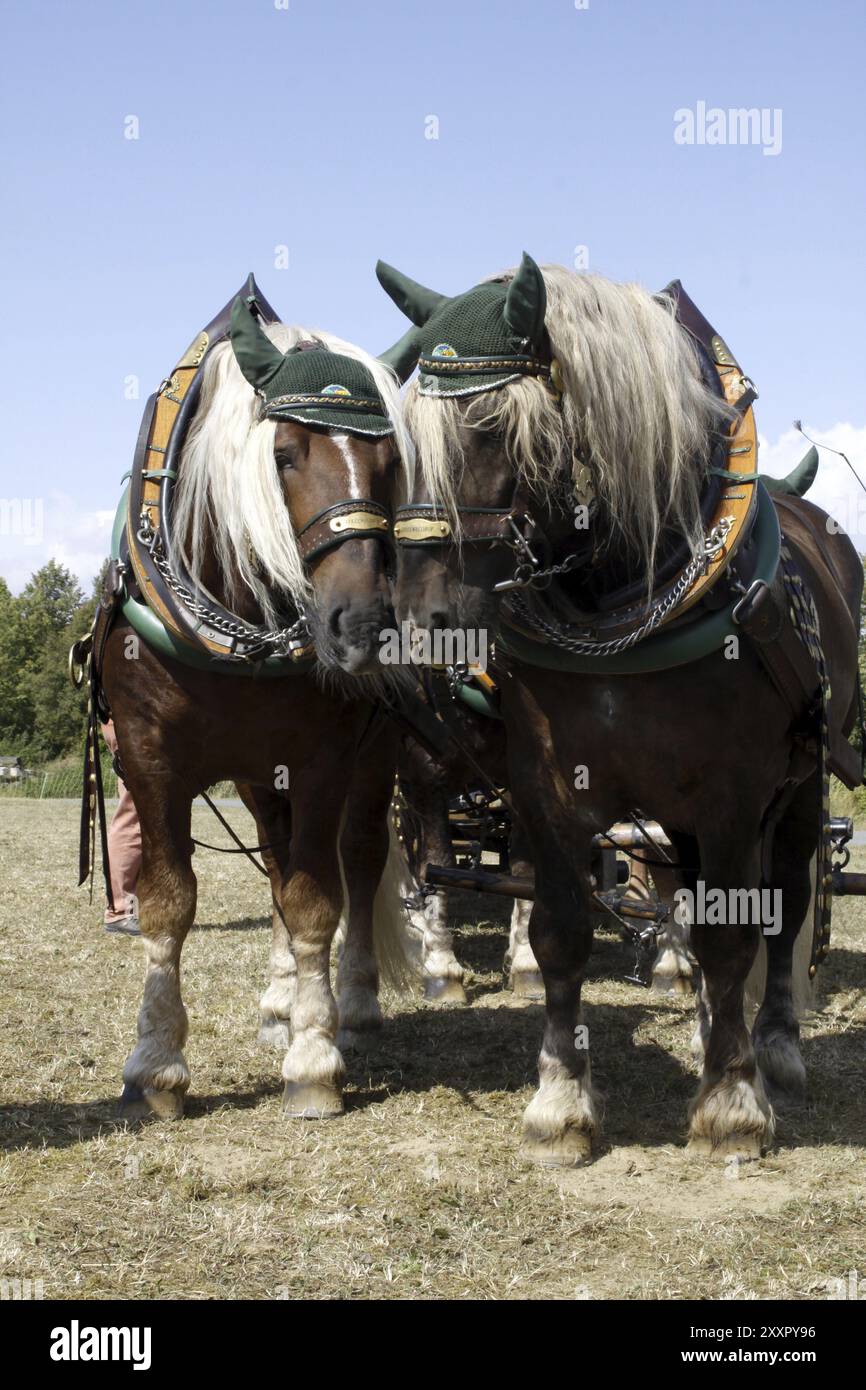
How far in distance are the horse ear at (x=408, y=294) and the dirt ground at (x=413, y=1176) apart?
2200mm

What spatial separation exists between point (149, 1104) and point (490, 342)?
237 cm

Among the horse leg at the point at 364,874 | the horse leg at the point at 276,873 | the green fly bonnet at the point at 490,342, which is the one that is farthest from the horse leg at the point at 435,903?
the green fly bonnet at the point at 490,342

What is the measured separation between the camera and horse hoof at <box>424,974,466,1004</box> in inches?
222

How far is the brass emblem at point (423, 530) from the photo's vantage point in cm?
282

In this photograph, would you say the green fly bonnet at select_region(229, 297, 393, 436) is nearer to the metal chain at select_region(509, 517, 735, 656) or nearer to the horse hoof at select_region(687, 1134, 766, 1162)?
the metal chain at select_region(509, 517, 735, 656)

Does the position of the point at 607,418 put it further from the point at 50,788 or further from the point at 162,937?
the point at 50,788

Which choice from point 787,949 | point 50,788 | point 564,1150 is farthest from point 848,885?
point 50,788

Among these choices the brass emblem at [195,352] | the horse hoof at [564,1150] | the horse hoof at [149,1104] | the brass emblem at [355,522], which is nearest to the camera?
the brass emblem at [355,522]

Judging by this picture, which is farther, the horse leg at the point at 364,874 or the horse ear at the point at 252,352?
the horse leg at the point at 364,874

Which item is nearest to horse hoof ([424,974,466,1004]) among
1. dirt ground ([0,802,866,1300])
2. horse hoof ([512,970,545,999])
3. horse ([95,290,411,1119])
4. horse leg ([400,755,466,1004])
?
horse leg ([400,755,466,1004])

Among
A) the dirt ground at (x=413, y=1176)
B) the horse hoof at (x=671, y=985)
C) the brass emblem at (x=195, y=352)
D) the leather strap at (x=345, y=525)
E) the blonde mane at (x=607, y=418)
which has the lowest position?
the dirt ground at (x=413, y=1176)

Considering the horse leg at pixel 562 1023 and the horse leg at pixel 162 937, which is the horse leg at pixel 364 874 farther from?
the horse leg at pixel 562 1023

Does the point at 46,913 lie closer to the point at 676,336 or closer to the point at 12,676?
the point at 676,336
